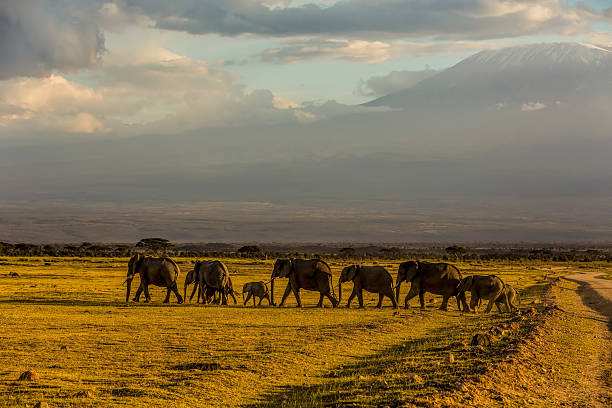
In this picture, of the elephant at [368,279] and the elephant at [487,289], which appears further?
the elephant at [368,279]

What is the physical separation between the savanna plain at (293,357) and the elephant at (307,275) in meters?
2.01

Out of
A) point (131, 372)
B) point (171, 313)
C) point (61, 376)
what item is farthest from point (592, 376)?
point (171, 313)

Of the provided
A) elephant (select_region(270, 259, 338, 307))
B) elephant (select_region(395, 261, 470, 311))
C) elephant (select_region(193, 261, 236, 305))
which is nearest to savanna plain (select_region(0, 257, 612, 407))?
elephant (select_region(270, 259, 338, 307))

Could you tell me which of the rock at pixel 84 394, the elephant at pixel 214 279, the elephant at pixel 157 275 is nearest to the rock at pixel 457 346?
the rock at pixel 84 394

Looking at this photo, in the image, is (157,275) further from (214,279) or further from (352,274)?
(352,274)

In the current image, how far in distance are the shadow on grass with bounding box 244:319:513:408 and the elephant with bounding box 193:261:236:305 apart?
13.5m

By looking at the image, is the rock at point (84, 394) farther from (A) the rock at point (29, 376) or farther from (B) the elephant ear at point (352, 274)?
(B) the elephant ear at point (352, 274)

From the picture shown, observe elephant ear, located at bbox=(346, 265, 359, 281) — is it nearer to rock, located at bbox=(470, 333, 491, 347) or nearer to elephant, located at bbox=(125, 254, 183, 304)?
elephant, located at bbox=(125, 254, 183, 304)

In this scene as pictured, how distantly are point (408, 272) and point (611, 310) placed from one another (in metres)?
8.73

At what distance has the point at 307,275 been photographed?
31359mm

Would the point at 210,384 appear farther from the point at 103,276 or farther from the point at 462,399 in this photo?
the point at 103,276

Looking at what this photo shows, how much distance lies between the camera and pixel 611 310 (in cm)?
3136

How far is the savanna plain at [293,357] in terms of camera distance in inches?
500

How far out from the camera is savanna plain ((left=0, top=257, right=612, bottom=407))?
12.7m
